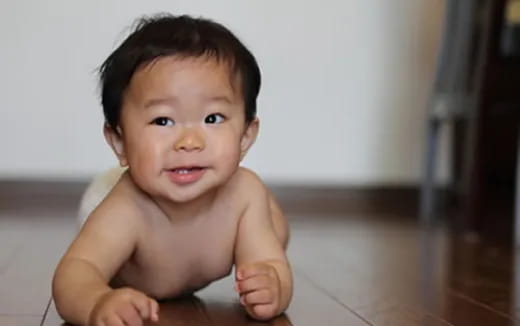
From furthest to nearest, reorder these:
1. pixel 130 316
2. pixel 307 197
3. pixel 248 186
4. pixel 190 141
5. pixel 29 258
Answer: pixel 307 197
pixel 29 258
pixel 248 186
pixel 190 141
pixel 130 316

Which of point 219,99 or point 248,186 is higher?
point 219,99

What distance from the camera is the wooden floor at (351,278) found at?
1049 millimetres

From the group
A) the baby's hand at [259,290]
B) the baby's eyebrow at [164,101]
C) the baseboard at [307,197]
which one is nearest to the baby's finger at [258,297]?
the baby's hand at [259,290]

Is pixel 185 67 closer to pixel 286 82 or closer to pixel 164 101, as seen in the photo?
pixel 164 101

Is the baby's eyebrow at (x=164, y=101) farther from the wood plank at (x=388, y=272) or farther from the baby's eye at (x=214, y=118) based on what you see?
the wood plank at (x=388, y=272)

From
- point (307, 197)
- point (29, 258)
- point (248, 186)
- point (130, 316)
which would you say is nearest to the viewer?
point (130, 316)

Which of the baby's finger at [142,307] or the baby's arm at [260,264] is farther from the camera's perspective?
the baby's arm at [260,264]

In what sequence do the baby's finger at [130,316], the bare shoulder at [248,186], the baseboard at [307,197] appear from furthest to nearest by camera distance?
1. the baseboard at [307,197]
2. the bare shoulder at [248,186]
3. the baby's finger at [130,316]

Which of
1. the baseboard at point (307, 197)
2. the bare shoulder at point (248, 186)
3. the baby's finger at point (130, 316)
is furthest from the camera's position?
the baseboard at point (307, 197)

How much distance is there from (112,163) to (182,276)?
59.8 inches

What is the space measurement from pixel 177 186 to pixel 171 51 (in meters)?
0.14

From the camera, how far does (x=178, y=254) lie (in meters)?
1.05

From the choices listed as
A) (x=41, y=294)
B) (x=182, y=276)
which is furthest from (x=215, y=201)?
(x=41, y=294)

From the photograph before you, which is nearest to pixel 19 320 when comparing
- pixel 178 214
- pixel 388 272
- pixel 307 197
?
pixel 178 214
